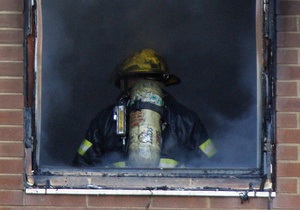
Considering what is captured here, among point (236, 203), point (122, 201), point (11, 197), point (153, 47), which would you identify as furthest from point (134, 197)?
point (153, 47)

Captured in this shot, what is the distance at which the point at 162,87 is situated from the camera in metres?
8.86

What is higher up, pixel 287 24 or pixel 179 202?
pixel 287 24

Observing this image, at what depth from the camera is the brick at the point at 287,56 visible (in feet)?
25.1

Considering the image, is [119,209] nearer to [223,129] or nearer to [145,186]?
[145,186]

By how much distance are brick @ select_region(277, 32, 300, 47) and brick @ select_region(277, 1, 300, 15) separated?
134mm

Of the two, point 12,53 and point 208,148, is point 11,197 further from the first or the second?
point 208,148

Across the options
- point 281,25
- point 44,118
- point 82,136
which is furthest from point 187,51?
point 281,25

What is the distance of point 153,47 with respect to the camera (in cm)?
1016

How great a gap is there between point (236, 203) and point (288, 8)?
1.25m

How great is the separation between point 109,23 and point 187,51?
696 mm

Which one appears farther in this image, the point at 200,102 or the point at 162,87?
the point at 200,102

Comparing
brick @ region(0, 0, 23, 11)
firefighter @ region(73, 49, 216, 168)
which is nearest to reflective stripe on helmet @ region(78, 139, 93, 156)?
firefighter @ region(73, 49, 216, 168)

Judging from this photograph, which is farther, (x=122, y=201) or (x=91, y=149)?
(x=91, y=149)

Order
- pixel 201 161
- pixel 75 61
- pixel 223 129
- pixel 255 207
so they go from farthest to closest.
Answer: pixel 75 61 < pixel 223 129 < pixel 201 161 < pixel 255 207
